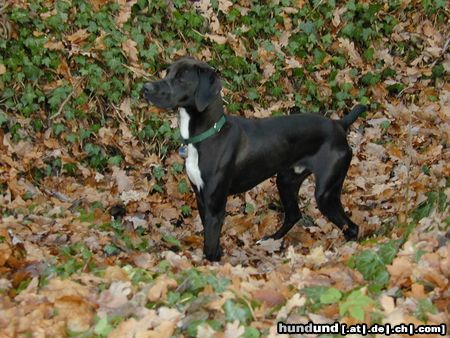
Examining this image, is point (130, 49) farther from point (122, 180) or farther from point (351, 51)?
point (351, 51)

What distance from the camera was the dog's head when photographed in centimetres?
511

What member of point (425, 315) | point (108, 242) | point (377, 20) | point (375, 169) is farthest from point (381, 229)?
point (377, 20)

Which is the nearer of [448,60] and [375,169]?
[375,169]

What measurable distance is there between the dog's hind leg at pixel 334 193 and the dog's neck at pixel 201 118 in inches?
46.2

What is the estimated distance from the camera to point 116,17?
295 inches

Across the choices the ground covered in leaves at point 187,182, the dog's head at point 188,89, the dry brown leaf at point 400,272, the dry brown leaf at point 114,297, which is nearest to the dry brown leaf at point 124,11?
the ground covered in leaves at point 187,182

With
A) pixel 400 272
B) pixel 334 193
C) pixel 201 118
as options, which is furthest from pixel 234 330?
pixel 334 193

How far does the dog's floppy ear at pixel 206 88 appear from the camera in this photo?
510 cm

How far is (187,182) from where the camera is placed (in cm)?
714

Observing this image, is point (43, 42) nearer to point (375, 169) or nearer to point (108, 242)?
point (108, 242)

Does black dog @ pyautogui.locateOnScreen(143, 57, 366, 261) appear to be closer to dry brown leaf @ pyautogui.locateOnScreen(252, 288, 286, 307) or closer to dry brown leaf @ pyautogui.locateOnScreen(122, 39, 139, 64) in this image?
dry brown leaf @ pyautogui.locateOnScreen(252, 288, 286, 307)

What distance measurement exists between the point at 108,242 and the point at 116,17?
3170 millimetres

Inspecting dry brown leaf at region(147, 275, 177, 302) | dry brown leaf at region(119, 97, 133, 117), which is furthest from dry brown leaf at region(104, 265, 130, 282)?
dry brown leaf at region(119, 97, 133, 117)

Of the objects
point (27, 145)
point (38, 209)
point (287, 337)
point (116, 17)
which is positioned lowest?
point (287, 337)
